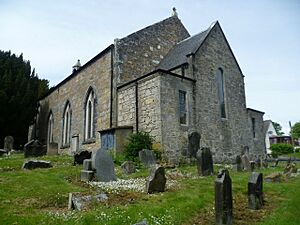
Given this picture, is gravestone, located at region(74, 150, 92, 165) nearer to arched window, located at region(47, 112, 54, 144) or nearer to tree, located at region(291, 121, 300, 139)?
arched window, located at region(47, 112, 54, 144)

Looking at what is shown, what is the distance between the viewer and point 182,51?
20984mm

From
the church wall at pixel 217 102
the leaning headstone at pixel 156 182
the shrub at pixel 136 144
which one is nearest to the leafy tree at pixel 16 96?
the shrub at pixel 136 144

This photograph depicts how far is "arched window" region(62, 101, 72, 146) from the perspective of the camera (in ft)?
79.6

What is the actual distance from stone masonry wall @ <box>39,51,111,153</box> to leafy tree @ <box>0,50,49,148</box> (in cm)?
200

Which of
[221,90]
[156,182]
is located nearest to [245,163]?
[156,182]

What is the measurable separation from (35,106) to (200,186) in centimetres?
2459

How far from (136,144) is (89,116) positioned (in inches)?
313

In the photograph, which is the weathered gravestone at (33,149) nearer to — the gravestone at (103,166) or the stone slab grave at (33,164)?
the stone slab grave at (33,164)

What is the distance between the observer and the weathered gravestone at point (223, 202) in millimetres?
6129

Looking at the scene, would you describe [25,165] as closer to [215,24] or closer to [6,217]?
[6,217]

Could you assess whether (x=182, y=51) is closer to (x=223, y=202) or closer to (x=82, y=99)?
(x=82, y=99)

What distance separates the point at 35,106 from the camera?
96.1 ft

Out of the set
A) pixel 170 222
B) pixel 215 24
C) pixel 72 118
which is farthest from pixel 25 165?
pixel 215 24

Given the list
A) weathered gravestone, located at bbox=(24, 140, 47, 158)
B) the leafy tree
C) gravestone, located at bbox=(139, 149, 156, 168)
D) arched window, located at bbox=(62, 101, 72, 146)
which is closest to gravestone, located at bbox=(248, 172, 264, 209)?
gravestone, located at bbox=(139, 149, 156, 168)
